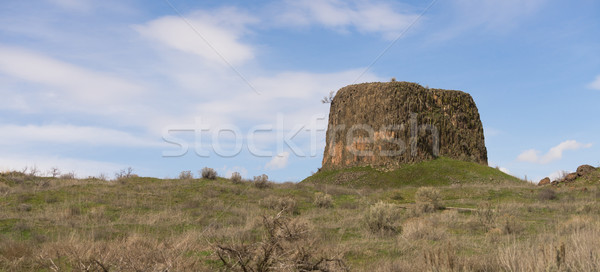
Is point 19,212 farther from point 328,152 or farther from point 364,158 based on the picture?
point 328,152

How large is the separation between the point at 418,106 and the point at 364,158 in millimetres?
9246

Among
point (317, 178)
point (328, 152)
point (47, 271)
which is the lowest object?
point (47, 271)

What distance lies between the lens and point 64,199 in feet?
63.7

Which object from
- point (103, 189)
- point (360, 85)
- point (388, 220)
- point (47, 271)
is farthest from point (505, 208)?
point (360, 85)

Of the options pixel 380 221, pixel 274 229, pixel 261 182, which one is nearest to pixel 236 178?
pixel 261 182

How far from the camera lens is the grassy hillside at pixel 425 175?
43.0m

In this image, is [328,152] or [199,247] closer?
[199,247]

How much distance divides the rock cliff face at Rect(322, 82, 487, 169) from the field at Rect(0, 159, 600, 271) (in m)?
20.9

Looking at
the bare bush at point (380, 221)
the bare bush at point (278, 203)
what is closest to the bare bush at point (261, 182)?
the bare bush at point (278, 203)

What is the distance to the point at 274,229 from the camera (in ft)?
18.6

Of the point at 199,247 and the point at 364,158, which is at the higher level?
the point at 364,158

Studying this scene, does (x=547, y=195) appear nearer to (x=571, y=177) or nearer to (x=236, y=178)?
(x=571, y=177)

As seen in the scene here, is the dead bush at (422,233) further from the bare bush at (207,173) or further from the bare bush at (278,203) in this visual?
the bare bush at (207,173)

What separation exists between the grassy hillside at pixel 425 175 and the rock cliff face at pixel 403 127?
1.79 meters
